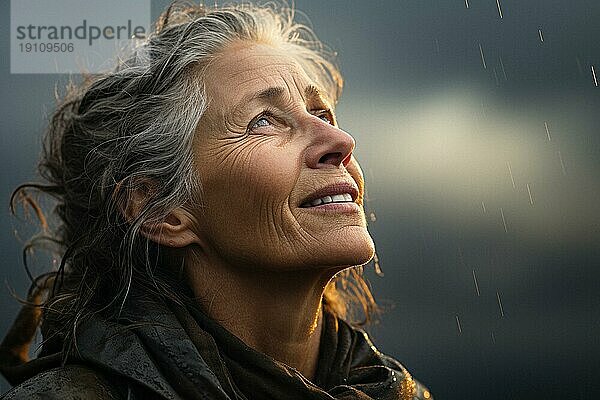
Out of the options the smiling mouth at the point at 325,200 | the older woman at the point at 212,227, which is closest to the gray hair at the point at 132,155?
the older woman at the point at 212,227

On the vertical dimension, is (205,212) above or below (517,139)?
below

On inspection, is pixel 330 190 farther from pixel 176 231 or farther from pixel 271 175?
pixel 176 231

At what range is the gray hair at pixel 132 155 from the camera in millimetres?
1834

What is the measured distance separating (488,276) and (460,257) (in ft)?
0.52

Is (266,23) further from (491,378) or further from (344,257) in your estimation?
(491,378)

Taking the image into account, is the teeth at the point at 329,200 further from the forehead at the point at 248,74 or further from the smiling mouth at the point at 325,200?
the forehead at the point at 248,74

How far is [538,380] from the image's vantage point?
10.9ft

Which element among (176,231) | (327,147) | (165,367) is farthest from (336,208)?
(165,367)

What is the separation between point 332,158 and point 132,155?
46 centimetres

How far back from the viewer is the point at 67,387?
1.54m

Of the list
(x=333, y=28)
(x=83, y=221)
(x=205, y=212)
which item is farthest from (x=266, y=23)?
(x=333, y=28)

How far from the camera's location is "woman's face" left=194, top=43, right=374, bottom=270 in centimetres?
174

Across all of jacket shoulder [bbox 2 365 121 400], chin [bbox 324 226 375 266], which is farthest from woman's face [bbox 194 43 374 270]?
jacket shoulder [bbox 2 365 121 400]

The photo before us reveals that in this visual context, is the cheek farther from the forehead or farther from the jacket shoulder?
the jacket shoulder
